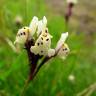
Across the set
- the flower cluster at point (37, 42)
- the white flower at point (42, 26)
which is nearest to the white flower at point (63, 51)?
the flower cluster at point (37, 42)

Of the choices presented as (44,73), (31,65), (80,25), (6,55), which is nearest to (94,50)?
(80,25)

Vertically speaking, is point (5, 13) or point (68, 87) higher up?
point (5, 13)

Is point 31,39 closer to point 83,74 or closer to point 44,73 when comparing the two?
point 44,73

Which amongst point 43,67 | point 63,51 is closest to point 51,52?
point 63,51

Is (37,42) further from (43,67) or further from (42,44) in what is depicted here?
(43,67)

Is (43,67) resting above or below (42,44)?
above

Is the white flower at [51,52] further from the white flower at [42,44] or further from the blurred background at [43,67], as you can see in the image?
the blurred background at [43,67]

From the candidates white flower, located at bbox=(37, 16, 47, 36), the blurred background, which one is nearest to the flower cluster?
white flower, located at bbox=(37, 16, 47, 36)

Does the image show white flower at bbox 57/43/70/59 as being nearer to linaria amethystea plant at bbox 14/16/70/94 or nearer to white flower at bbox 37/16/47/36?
linaria amethystea plant at bbox 14/16/70/94
